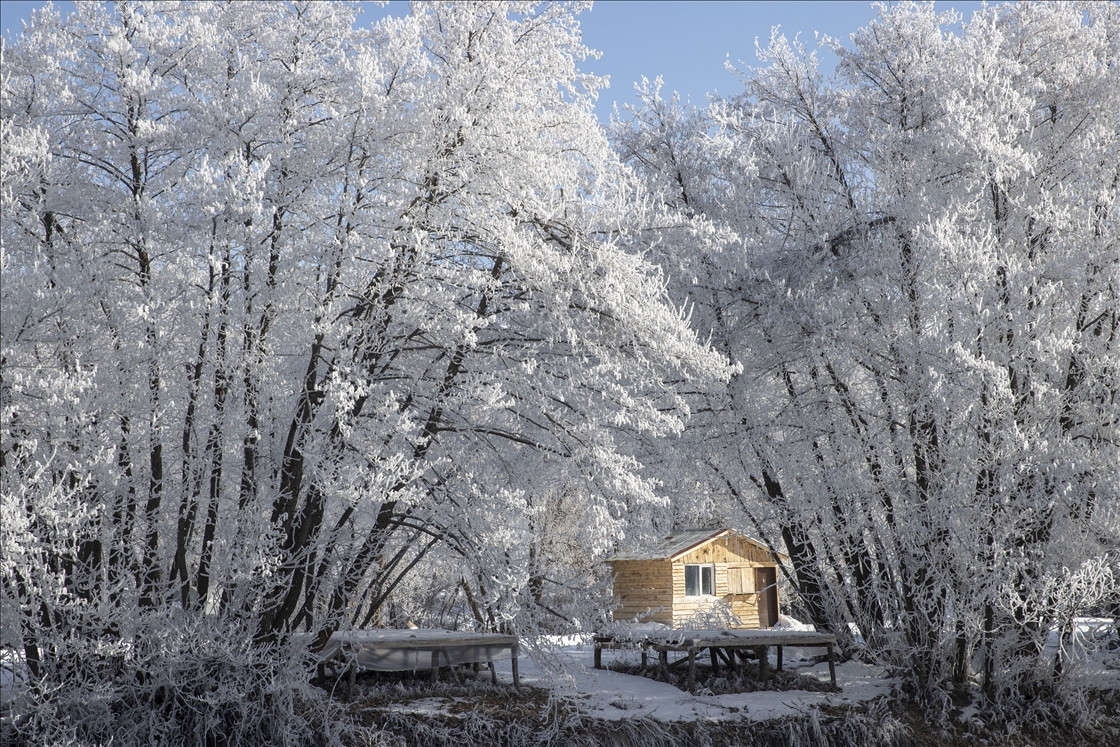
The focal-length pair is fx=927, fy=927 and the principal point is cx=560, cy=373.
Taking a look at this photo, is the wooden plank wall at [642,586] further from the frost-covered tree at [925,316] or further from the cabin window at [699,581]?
the frost-covered tree at [925,316]

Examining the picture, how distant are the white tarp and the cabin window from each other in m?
11.2

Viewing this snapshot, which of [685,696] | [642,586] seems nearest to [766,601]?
[642,586]

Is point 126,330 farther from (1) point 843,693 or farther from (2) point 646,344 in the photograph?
(1) point 843,693

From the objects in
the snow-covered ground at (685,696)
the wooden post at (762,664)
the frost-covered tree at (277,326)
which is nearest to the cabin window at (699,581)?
the snow-covered ground at (685,696)

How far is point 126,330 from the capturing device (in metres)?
7.60

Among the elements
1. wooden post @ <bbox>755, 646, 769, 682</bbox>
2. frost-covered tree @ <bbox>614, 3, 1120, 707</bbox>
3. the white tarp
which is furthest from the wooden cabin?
the white tarp

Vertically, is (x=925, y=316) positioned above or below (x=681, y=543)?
above

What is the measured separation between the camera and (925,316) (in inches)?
410

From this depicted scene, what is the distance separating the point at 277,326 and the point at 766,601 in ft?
59.7

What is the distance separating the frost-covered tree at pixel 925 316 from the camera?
31.4 ft

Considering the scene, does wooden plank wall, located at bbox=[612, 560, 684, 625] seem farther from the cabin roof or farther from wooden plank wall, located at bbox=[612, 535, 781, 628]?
the cabin roof

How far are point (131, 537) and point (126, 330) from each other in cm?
171

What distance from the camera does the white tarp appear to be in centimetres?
995

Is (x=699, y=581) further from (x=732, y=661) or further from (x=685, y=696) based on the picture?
(x=685, y=696)
